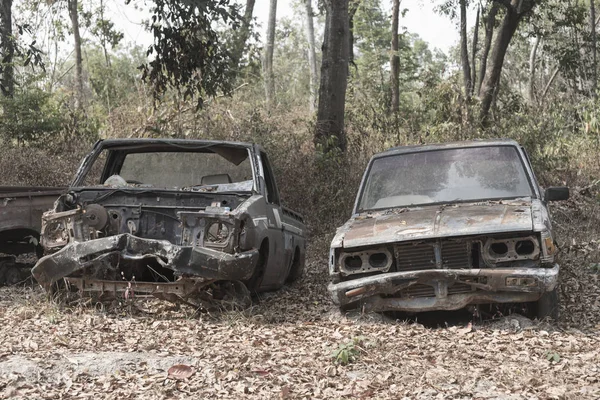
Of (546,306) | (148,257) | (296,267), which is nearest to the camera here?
(546,306)

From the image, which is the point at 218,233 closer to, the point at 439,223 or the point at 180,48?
the point at 439,223

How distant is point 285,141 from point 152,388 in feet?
36.5

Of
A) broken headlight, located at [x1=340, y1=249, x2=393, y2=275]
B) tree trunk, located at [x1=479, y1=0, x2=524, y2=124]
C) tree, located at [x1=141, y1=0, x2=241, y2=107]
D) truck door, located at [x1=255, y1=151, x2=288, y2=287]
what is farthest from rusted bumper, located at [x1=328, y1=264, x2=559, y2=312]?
tree trunk, located at [x1=479, y1=0, x2=524, y2=124]

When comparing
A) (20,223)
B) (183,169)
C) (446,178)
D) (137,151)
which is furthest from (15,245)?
(446,178)

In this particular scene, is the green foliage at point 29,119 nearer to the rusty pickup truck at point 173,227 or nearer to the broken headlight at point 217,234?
the rusty pickup truck at point 173,227

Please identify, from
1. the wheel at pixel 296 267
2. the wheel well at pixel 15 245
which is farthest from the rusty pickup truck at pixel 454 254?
the wheel well at pixel 15 245

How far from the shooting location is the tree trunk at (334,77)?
15.3 meters

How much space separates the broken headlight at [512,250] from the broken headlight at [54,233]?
3849 millimetres

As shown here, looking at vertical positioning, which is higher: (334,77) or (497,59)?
(497,59)

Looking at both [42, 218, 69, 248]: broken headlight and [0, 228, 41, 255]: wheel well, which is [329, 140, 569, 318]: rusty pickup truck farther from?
[0, 228, 41, 255]: wheel well

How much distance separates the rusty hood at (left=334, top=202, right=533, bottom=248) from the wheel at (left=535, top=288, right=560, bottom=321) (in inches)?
26.1

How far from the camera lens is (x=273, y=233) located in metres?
8.34

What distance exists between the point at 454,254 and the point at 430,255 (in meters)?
0.20

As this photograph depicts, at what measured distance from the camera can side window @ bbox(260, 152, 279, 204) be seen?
910 cm
